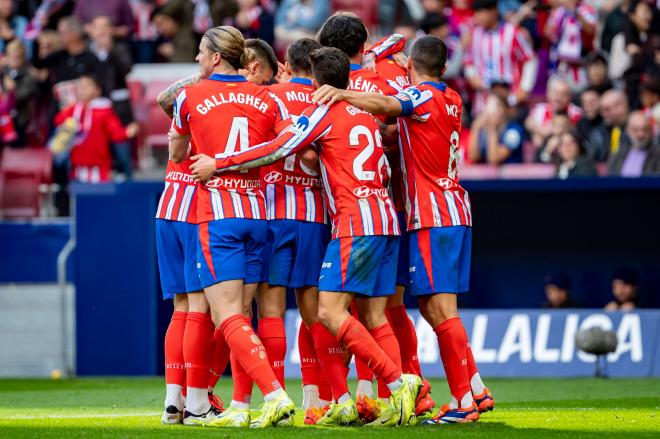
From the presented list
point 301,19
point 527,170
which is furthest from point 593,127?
point 301,19

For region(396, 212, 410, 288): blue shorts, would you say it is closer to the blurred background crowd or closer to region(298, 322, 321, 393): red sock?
region(298, 322, 321, 393): red sock

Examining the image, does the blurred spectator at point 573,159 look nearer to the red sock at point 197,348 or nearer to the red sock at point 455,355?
the red sock at point 455,355

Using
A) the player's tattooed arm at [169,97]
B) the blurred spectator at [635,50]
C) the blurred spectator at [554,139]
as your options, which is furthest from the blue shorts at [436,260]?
the blurred spectator at [635,50]

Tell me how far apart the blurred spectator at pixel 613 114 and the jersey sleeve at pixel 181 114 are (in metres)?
8.15

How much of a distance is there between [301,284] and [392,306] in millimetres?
829

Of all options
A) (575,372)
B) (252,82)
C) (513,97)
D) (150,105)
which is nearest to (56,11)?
(150,105)

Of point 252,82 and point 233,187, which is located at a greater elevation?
point 252,82

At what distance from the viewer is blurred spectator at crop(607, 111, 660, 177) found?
13.2 metres

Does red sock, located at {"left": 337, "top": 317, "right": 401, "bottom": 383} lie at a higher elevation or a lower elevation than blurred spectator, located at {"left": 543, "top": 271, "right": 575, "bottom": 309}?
higher

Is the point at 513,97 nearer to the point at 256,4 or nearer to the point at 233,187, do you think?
the point at 256,4

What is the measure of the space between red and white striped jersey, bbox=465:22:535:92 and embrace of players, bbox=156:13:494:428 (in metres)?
8.78

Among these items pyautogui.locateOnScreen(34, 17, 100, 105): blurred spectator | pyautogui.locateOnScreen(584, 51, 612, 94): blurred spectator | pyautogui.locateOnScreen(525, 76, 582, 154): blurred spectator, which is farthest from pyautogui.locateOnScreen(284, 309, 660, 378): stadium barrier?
pyautogui.locateOnScreen(34, 17, 100, 105): blurred spectator

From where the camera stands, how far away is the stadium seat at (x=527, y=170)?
14.1m

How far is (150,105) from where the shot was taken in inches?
680
